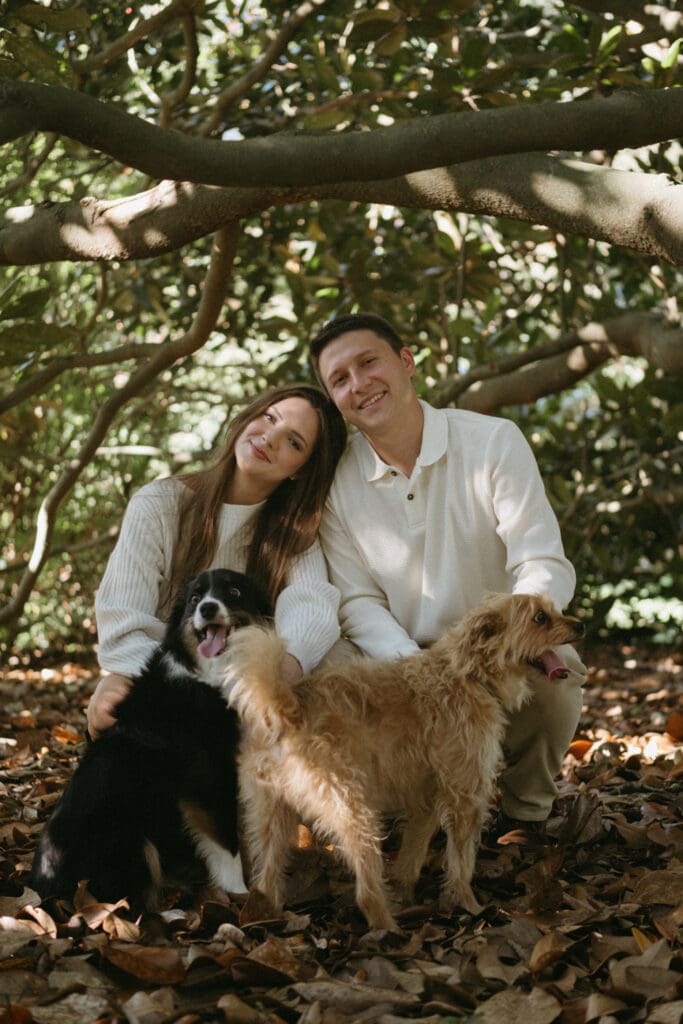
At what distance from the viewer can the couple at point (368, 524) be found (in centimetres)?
370

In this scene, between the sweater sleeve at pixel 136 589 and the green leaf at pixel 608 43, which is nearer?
the sweater sleeve at pixel 136 589

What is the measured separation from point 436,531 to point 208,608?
0.94 meters

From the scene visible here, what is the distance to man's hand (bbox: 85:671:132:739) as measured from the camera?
3387 millimetres

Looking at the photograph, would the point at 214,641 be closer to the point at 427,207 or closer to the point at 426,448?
the point at 426,448

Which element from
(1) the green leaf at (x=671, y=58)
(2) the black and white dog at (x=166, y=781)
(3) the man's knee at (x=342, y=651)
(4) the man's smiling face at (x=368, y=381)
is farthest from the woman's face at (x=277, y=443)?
(1) the green leaf at (x=671, y=58)

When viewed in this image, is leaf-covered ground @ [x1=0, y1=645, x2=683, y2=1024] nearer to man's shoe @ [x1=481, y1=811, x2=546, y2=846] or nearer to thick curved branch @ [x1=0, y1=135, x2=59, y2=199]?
man's shoe @ [x1=481, y1=811, x2=546, y2=846]

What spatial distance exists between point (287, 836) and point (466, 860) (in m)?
0.55

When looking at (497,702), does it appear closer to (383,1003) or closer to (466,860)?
(466,860)

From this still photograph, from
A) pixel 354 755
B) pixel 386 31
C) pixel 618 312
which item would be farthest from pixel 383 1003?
pixel 618 312

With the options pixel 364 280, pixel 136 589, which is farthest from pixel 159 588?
pixel 364 280

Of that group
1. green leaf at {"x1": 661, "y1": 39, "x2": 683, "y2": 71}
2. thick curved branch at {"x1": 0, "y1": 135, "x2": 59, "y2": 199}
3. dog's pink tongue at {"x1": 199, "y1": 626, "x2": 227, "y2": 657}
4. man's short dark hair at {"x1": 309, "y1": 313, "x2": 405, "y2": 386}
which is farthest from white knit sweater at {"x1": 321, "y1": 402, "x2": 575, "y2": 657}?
thick curved branch at {"x1": 0, "y1": 135, "x2": 59, "y2": 199}

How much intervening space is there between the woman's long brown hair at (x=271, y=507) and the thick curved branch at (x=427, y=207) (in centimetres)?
75

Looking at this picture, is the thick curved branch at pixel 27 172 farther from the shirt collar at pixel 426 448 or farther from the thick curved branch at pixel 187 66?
the shirt collar at pixel 426 448

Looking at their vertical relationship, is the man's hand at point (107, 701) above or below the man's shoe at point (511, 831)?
above
